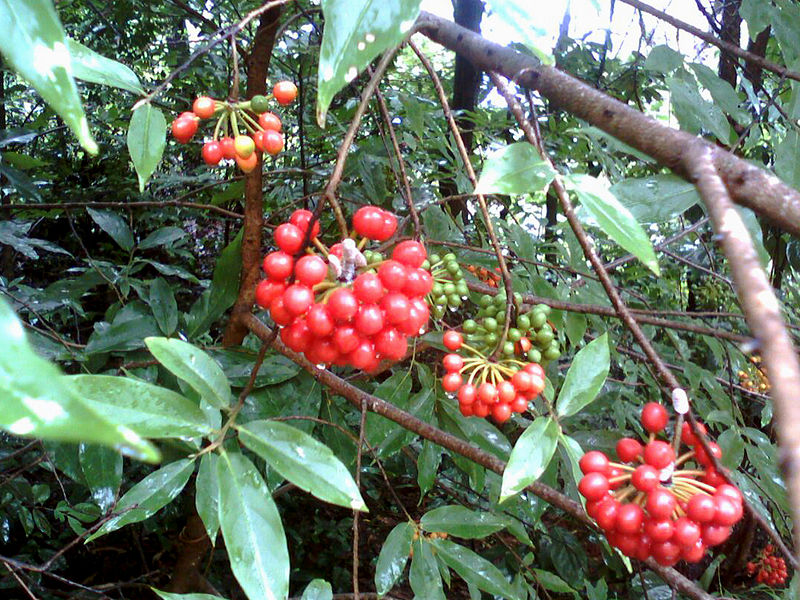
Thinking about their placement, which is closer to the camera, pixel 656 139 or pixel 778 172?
pixel 656 139

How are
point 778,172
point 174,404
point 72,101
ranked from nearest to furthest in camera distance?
point 72,101
point 174,404
point 778,172

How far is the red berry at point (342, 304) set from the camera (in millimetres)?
659

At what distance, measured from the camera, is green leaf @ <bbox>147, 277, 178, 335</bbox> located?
48.1 inches

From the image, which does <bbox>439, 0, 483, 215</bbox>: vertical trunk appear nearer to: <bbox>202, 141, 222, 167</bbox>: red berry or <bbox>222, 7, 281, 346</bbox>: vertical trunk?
<bbox>222, 7, 281, 346</bbox>: vertical trunk

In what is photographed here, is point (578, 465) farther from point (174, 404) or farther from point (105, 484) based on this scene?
point (105, 484)

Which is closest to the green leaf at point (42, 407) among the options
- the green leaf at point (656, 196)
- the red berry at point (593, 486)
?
the red berry at point (593, 486)

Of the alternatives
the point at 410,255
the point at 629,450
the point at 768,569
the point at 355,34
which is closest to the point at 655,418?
the point at 629,450

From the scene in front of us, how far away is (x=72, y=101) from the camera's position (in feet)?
1.12

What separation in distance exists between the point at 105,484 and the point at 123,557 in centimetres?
153

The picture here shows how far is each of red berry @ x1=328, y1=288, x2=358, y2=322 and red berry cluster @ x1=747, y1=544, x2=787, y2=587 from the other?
304cm

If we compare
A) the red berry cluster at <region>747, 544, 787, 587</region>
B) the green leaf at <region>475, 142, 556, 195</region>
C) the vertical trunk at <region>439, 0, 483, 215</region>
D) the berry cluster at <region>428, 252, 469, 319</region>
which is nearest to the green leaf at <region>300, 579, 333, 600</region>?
the berry cluster at <region>428, 252, 469, 319</region>

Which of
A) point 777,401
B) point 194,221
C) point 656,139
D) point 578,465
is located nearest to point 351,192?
point 578,465

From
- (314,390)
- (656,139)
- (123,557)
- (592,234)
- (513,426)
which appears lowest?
(123,557)

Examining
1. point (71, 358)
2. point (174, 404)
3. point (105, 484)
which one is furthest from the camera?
point (71, 358)
